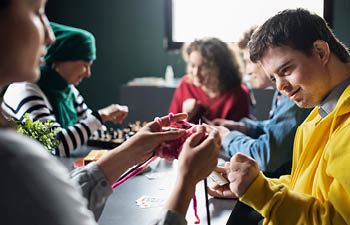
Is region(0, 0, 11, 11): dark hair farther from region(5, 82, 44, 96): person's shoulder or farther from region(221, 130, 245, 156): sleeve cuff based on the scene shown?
region(5, 82, 44, 96): person's shoulder

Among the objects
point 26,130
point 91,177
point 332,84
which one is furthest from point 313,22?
point 26,130

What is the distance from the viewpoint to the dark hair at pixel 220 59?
268 cm

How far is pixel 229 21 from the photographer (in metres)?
3.65

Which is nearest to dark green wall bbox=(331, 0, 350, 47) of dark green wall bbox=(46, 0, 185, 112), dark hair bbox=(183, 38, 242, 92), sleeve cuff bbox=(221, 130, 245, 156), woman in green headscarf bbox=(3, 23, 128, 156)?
dark hair bbox=(183, 38, 242, 92)

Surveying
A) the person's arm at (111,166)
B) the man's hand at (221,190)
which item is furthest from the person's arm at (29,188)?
the man's hand at (221,190)

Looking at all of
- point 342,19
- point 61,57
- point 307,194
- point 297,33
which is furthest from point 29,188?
point 342,19

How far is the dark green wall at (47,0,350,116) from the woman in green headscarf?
6.18 ft

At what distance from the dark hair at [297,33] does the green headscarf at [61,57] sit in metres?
1.24

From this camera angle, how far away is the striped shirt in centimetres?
185

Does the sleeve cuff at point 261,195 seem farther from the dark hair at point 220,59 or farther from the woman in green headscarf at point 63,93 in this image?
the dark hair at point 220,59

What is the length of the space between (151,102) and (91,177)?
2.58 meters

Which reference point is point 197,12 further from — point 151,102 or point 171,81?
point 151,102

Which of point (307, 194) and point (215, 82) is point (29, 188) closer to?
point (307, 194)

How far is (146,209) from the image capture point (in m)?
1.17
